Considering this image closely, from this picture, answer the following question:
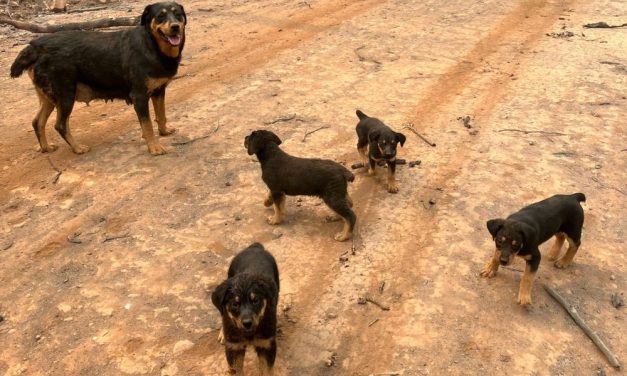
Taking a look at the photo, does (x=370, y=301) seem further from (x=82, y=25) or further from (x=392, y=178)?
(x=82, y=25)

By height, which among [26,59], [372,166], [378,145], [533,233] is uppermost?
[26,59]

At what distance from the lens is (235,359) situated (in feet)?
15.8

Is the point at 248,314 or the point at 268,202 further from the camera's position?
the point at 268,202

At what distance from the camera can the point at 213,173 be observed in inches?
330

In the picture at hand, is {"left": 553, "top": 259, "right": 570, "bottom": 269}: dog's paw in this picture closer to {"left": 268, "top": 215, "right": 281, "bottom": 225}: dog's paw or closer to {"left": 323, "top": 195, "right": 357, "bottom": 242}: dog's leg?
{"left": 323, "top": 195, "right": 357, "bottom": 242}: dog's leg

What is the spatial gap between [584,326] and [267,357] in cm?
319

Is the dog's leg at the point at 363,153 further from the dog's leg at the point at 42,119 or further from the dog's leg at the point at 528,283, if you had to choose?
the dog's leg at the point at 42,119

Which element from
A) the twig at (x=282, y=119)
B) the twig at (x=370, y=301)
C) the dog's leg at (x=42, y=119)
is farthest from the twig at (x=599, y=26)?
the dog's leg at (x=42, y=119)

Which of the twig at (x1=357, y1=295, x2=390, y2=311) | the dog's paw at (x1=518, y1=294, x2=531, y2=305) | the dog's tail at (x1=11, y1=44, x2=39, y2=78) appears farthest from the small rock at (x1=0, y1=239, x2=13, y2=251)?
the dog's paw at (x1=518, y1=294, x2=531, y2=305)

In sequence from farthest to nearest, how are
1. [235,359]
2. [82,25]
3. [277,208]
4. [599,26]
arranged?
1. [599,26]
2. [82,25]
3. [277,208]
4. [235,359]

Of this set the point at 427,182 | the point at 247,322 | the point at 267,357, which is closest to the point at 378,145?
the point at 427,182

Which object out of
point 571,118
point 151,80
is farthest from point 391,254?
point 571,118

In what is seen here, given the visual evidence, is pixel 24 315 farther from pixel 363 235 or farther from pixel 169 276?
pixel 363 235

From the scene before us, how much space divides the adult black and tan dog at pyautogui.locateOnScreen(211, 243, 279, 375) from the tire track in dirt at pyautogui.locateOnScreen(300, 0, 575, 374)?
3.00 feet
